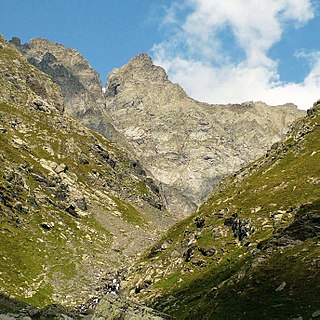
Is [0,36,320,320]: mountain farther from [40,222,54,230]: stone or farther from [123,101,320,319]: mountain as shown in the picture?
[40,222,54,230]: stone

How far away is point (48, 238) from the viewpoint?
139m

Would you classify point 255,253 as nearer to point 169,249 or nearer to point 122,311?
point 122,311

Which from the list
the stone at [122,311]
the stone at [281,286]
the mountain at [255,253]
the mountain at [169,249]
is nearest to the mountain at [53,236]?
the mountain at [169,249]

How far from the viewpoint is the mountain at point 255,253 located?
141ft

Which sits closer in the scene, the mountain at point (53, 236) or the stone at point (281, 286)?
the stone at point (281, 286)

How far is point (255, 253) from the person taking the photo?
64.1 metres

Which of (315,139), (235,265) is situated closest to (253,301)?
(235,265)

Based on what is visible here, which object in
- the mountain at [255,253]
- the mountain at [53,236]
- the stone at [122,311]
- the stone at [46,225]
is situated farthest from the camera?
the stone at [46,225]

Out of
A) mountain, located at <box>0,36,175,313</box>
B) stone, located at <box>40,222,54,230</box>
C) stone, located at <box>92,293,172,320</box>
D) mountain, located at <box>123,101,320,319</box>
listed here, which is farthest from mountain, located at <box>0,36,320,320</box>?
stone, located at <box>40,222,54,230</box>

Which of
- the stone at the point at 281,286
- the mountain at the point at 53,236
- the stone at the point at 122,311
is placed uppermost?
the mountain at the point at 53,236

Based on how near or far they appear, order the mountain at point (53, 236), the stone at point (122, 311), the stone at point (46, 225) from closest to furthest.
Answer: the stone at point (122, 311) → the mountain at point (53, 236) → the stone at point (46, 225)

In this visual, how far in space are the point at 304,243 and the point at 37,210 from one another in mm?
111692

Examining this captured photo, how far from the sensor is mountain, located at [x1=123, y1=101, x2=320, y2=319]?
4312 centimetres

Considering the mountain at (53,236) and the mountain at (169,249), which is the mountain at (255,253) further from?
the mountain at (53,236)
